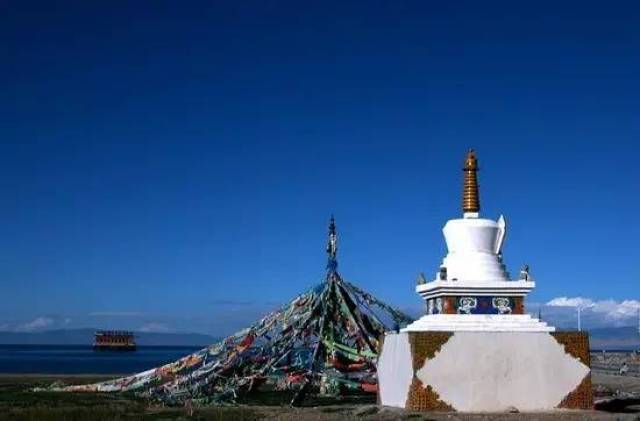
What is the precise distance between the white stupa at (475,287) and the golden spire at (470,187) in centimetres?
6

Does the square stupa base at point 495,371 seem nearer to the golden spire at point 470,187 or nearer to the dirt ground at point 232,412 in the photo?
the dirt ground at point 232,412

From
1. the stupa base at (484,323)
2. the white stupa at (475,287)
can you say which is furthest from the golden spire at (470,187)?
the stupa base at (484,323)

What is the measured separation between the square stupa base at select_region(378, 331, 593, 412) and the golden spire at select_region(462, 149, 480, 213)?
11.4 ft

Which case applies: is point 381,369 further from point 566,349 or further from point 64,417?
point 64,417

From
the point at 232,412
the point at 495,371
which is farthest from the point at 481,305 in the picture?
the point at 232,412

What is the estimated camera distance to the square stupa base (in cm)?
2159

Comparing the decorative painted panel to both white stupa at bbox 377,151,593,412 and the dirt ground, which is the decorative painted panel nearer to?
white stupa at bbox 377,151,593,412

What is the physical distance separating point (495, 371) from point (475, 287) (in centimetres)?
205

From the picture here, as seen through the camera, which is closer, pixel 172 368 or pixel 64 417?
pixel 64 417

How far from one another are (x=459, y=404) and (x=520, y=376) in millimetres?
1615

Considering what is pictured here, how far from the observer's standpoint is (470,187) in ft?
77.2

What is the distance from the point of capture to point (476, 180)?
2367 cm

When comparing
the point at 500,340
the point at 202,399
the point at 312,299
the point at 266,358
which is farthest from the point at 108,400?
the point at 500,340

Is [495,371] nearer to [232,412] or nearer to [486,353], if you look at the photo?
[486,353]
